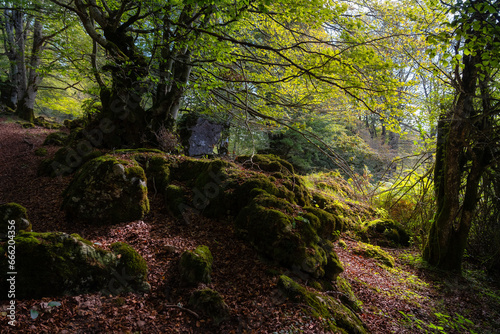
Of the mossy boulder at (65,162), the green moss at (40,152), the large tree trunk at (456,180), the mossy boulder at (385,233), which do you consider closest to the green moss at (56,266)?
the mossy boulder at (65,162)

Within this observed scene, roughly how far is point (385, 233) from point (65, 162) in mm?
10203

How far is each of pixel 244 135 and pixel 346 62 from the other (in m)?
9.06

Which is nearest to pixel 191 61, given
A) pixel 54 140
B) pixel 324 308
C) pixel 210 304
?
pixel 210 304

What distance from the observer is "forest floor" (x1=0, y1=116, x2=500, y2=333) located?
263cm

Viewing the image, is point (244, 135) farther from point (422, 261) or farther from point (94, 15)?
point (422, 261)

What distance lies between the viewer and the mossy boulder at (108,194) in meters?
A: 4.50

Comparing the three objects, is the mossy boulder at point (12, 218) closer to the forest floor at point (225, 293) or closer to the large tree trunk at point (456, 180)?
the forest floor at point (225, 293)

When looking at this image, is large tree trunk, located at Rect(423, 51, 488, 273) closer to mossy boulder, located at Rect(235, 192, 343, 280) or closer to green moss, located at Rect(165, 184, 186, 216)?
mossy boulder, located at Rect(235, 192, 343, 280)

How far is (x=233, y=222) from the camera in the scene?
4.99 m

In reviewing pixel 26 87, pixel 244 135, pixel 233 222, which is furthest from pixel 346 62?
pixel 26 87

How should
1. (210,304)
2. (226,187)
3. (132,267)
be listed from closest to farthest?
(210,304) < (132,267) < (226,187)

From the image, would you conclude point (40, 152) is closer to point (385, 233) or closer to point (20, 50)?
point (20, 50)

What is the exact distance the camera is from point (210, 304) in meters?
3.03

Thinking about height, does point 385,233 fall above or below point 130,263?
above
